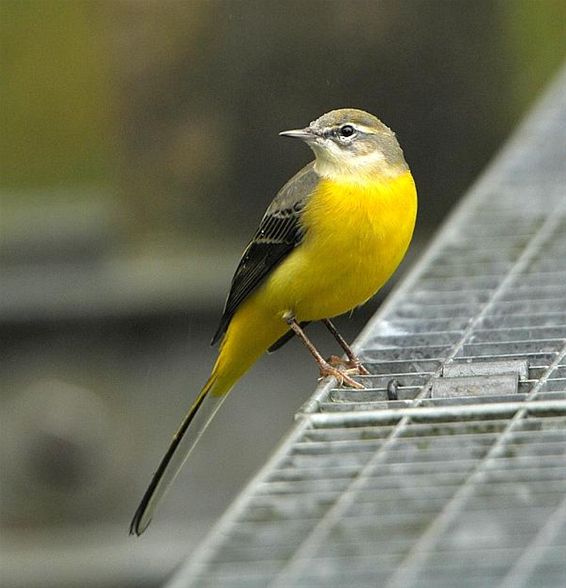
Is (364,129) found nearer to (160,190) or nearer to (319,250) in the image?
(319,250)

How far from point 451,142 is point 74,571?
3989mm

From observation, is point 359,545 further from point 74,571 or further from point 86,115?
point 86,115

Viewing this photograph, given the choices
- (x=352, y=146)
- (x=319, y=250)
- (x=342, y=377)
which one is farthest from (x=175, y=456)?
(x=352, y=146)

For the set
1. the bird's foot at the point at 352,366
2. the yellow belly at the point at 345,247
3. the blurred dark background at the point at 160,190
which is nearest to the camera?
the bird's foot at the point at 352,366

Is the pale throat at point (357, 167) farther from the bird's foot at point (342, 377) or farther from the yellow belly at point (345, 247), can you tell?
the bird's foot at point (342, 377)

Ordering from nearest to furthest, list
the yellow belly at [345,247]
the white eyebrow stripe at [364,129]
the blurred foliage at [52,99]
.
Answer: the yellow belly at [345,247], the white eyebrow stripe at [364,129], the blurred foliage at [52,99]

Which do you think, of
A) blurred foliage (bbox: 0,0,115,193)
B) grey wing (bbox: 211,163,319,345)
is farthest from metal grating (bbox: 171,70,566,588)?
blurred foliage (bbox: 0,0,115,193)

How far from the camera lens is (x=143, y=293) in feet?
37.8

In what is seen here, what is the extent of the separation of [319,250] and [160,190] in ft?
17.0

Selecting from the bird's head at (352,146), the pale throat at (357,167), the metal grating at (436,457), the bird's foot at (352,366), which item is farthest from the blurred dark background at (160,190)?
the bird's foot at (352,366)

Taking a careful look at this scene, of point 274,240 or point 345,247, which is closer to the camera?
point 345,247

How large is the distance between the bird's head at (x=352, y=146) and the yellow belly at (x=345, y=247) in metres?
0.10

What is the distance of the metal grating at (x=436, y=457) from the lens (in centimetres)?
355

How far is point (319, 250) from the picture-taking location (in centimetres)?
649
